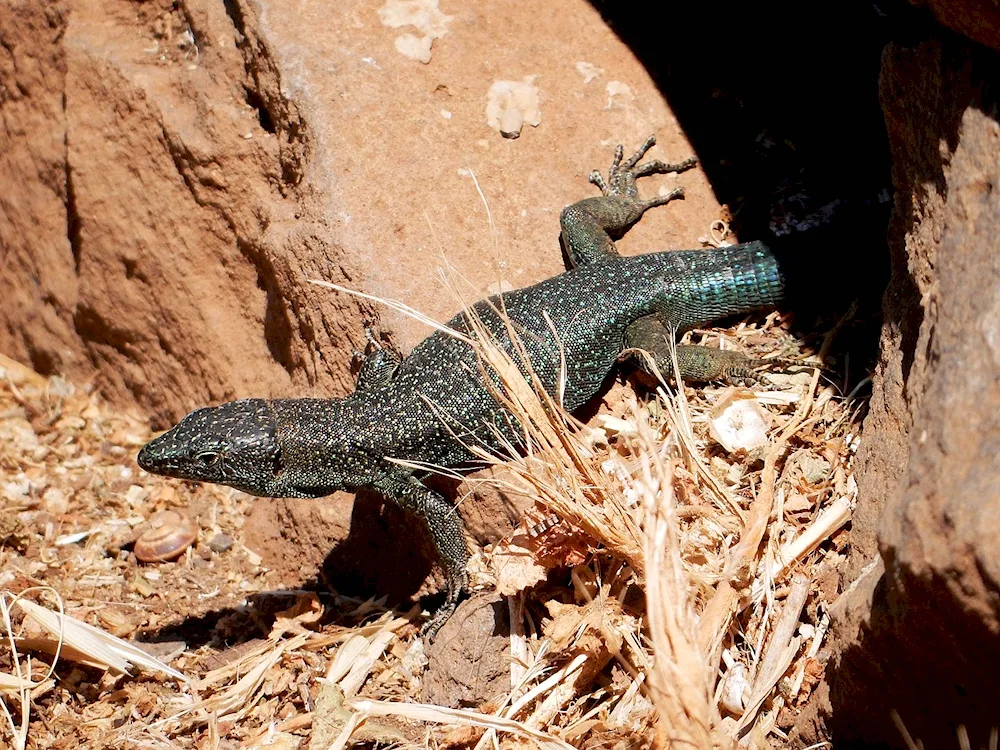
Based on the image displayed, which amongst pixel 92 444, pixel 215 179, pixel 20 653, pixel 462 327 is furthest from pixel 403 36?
pixel 20 653

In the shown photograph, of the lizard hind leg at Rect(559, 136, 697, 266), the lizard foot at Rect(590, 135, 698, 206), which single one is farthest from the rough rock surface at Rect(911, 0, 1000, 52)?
the lizard foot at Rect(590, 135, 698, 206)

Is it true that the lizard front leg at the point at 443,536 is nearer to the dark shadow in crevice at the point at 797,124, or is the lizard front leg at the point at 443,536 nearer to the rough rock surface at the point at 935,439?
the rough rock surface at the point at 935,439

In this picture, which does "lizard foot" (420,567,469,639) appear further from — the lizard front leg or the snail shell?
the snail shell

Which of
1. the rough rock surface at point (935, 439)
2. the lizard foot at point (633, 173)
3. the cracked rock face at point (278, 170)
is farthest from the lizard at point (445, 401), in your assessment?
the rough rock surface at point (935, 439)

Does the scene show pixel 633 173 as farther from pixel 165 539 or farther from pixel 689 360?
pixel 165 539

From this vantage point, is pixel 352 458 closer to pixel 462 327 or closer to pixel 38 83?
pixel 462 327
